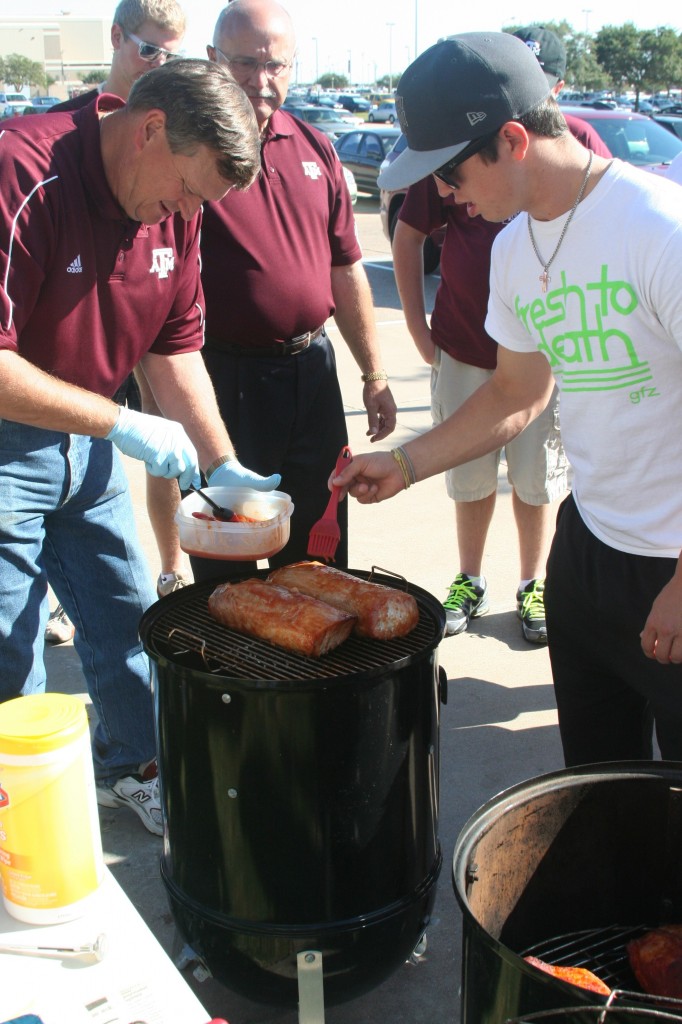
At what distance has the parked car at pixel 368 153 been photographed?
19969mm

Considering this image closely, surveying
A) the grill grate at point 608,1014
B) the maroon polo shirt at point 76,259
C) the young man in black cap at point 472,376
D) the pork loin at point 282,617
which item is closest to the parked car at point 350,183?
the young man in black cap at point 472,376

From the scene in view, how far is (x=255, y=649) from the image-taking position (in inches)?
84.8

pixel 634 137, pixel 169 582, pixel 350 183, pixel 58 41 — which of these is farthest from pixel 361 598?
pixel 58 41

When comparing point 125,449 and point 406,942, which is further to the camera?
point 125,449

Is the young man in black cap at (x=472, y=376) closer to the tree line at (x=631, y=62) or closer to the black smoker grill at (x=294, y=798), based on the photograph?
the black smoker grill at (x=294, y=798)

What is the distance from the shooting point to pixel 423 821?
2227 millimetres

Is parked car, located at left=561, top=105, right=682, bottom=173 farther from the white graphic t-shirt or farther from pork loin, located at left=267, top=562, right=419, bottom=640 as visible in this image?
pork loin, located at left=267, top=562, right=419, bottom=640

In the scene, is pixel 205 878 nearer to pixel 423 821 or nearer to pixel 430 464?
pixel 423 821

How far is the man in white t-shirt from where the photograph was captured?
196cm

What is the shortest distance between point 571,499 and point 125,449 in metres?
1.16

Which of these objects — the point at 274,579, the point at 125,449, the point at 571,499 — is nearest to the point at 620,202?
the point at 571,499

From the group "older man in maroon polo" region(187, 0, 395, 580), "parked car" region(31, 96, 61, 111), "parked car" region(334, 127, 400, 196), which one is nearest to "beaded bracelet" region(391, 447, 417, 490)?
"older man in maroon polo" region(187, 0, 395, 580)

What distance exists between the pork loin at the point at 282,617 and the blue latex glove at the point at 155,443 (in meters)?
0.48

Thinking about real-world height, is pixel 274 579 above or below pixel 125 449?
below
